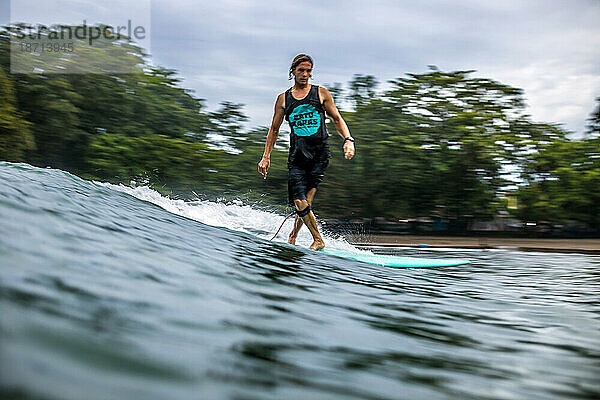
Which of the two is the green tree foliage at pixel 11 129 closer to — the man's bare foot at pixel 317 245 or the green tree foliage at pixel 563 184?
the man's bare foot at pixel 317 245

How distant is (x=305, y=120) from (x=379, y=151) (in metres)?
6.59

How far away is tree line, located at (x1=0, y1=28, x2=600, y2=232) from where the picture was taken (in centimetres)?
1085

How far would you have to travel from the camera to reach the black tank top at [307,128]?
176 inches

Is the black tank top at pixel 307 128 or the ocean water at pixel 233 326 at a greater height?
the black tank top at pixel 307 128

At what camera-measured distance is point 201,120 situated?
38.9ft

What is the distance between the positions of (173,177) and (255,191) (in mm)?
1761

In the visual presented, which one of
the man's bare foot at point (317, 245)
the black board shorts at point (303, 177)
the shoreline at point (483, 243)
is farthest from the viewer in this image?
the shoreline at point (483, 243)

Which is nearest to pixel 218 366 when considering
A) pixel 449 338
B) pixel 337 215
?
pixel 449 338

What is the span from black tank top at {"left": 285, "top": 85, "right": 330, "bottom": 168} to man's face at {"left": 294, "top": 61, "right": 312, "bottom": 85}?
10 cm

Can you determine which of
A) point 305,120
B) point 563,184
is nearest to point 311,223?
point 305,120

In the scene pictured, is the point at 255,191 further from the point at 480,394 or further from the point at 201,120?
the point at 480,394

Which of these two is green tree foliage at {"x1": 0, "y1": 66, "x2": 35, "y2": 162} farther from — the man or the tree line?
the man

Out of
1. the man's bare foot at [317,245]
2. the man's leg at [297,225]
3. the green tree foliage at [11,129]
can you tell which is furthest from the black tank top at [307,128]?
the green tree foliage at [11,129]

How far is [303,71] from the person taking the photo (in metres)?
4.44
